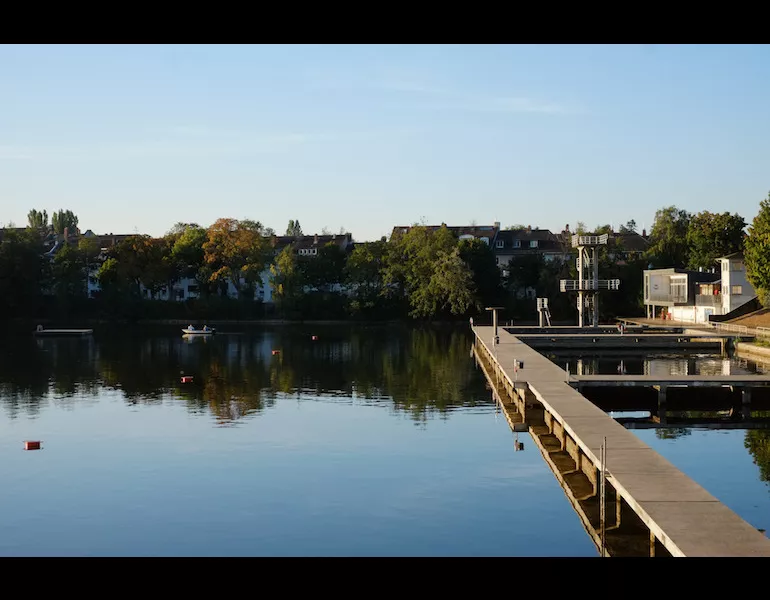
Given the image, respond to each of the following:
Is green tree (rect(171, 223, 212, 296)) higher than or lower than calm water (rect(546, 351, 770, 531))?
higher

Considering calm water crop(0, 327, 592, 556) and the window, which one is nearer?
calm water crop(0, 327, 592, 556)

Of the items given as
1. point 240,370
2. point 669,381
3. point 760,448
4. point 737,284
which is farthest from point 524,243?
point 760,448

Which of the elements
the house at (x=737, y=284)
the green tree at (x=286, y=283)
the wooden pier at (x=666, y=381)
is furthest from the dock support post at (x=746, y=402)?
the green tree at (x=286, y=283)

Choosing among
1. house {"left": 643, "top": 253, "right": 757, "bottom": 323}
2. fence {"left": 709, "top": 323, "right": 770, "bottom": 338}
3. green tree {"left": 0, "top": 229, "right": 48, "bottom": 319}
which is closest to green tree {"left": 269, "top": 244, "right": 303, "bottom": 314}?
green tree {"left": 0, "top": 229, "right": 48, "bottom": 319}

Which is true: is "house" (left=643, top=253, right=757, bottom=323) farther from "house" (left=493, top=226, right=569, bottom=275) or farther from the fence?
"house" (left=493, top=226, right=569, bottom=275)

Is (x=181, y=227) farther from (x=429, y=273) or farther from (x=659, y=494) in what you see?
(x=659, y=494)

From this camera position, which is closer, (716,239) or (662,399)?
(662,399)

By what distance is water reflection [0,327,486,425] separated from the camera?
1618 inches

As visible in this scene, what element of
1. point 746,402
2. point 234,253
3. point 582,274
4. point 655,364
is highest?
point 234,253

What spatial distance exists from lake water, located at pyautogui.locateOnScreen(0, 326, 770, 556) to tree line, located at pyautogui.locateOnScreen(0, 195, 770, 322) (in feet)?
165

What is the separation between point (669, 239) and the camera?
4424 inches

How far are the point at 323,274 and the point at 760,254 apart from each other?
54.3 meters
